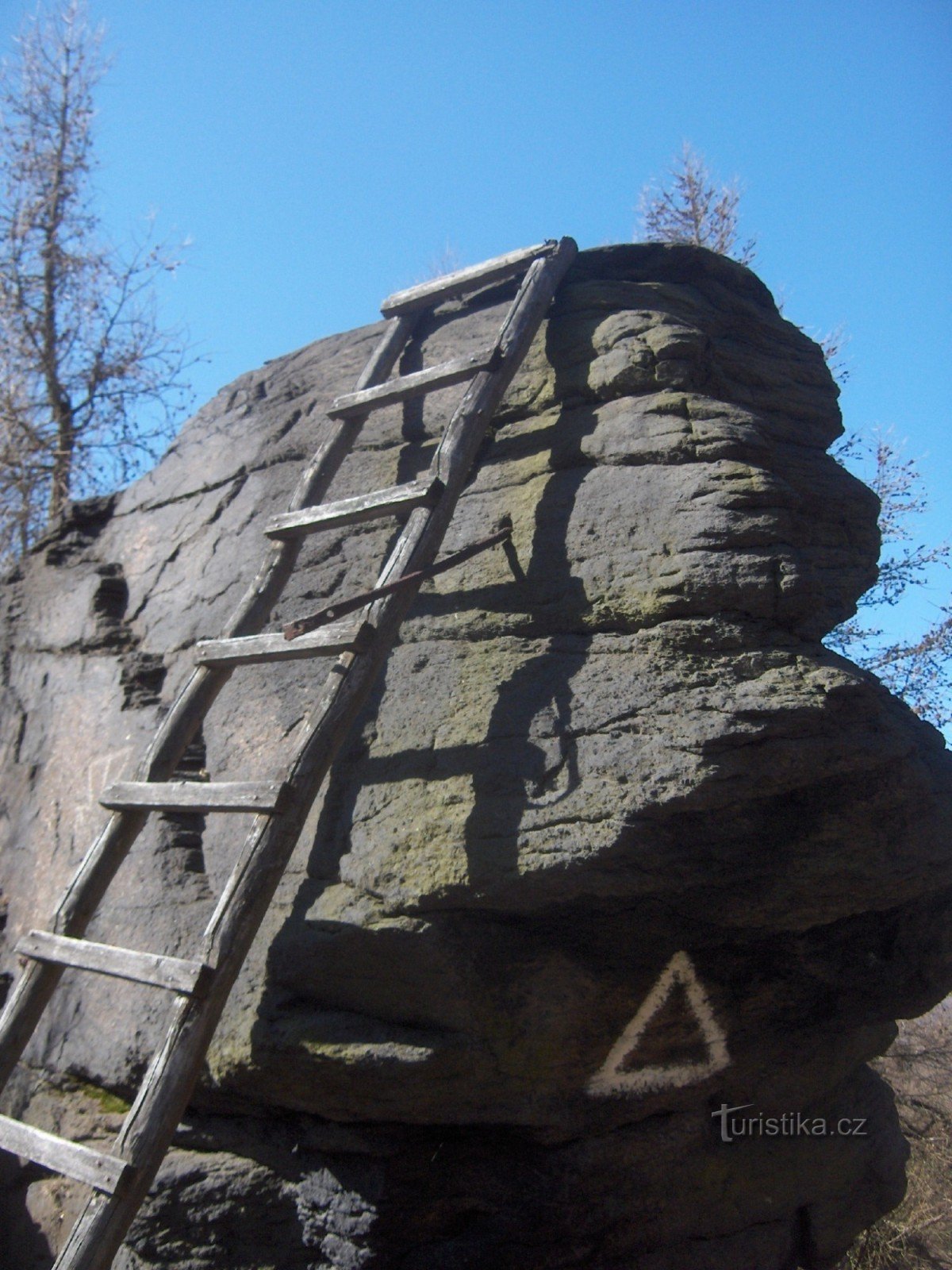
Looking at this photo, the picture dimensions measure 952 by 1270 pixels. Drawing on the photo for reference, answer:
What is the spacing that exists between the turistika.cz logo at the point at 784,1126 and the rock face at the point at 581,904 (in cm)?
1

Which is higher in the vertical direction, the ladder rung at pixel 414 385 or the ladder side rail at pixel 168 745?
the ladder rung at pixel 414 385

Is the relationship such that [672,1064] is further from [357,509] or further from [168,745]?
[357,509]

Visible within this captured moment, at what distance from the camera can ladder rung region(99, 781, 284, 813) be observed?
9.10ft

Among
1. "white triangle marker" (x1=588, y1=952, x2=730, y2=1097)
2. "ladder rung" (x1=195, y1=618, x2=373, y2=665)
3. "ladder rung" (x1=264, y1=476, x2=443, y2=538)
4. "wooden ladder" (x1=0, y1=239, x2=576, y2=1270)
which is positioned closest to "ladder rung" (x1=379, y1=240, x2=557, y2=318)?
"wooden ladder" (x1=0, y1=239, x2=576, y2=1270)

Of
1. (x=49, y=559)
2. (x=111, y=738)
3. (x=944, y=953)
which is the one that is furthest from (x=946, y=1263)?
(x=49, y=559)

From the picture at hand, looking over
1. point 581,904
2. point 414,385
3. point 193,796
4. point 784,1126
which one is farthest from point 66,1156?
point 414,385

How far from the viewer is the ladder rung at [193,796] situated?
9.10ft

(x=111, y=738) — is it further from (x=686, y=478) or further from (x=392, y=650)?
(x=686, y=478)

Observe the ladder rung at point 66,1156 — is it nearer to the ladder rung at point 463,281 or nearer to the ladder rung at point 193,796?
the ladder rung at point 193,796

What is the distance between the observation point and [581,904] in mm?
2832

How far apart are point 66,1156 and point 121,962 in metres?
0.45

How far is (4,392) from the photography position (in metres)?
7.79

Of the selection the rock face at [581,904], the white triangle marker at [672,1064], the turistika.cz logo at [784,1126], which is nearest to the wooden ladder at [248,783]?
the rock face at [581,904]

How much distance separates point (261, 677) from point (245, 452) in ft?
4.58
